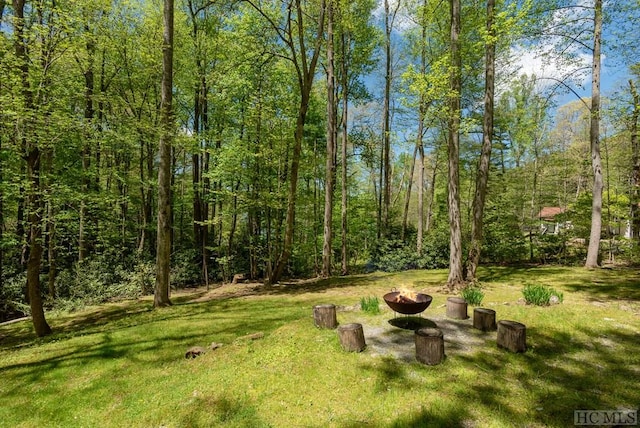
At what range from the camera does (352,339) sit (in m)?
4.59

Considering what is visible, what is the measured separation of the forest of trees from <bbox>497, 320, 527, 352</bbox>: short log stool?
12.8 ft

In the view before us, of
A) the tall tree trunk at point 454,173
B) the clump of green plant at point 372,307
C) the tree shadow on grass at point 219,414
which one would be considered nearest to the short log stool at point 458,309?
the clump of green plant at point 372,307

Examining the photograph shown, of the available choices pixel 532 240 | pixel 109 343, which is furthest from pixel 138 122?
pixel 532 240

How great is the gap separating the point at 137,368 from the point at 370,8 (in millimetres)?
17383

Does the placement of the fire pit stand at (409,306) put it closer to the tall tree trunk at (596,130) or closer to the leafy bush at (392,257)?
the leafy bush at (392,257)

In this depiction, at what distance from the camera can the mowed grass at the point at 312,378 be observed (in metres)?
3.40

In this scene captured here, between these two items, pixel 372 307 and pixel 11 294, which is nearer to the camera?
pixel 372 307

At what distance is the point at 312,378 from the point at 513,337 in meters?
3.08

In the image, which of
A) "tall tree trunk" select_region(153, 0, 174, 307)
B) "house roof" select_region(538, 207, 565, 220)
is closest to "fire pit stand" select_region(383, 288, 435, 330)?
"tall tree trunk" select_region(153, 0, 174, 307)

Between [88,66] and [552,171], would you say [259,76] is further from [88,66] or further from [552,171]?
[552,171]

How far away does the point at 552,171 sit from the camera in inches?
736

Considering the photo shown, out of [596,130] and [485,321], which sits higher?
[596,130]

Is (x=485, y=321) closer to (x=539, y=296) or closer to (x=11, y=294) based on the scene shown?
(x=539, y=296)

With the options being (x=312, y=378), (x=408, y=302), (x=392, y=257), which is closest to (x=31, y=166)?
(x=312, y=378)
